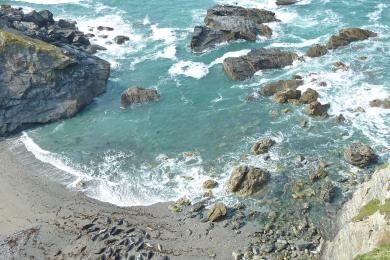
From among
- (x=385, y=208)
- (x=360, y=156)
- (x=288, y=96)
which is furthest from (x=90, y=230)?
(x=288, y=96)

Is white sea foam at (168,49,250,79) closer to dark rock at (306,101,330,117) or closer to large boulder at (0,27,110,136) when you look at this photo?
large boulder at (0,27,110,136)

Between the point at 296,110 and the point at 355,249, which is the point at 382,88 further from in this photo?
the point at 355,249

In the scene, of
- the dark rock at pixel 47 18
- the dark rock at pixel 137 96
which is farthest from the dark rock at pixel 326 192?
the dark rock at pixel 47 18

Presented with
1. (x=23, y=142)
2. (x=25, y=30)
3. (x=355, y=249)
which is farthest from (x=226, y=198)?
(x=25, y=30)

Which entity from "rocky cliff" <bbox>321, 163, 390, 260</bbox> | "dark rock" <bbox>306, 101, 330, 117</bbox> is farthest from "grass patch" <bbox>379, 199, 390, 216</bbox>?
"dark rock" <bbox>306, 101, 330, 117</bbox>

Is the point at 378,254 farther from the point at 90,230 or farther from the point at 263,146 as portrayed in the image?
the point at 90,230

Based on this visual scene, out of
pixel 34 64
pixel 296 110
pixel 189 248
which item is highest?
pixel 34 64
